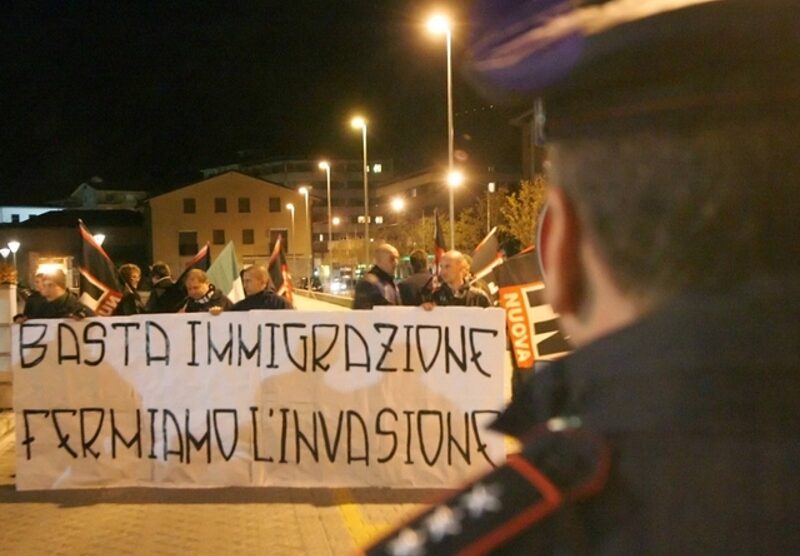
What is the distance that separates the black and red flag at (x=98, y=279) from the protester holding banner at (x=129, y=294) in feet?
1.00

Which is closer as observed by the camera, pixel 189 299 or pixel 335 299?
pixel 189 299

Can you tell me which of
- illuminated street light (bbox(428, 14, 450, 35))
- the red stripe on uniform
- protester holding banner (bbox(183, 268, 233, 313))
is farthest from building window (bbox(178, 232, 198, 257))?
the red stripe on uniform

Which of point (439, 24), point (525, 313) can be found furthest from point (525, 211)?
point (525, 313)

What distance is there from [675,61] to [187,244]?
290 ft

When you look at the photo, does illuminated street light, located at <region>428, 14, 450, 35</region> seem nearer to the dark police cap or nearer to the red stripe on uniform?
the dark police cap

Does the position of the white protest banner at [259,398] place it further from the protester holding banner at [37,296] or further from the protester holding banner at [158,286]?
the protester holding banner at [158,286]

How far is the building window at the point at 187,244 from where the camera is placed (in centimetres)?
8681

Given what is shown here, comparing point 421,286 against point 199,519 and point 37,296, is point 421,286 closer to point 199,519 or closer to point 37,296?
point 37,296

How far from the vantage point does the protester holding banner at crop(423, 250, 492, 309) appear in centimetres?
824

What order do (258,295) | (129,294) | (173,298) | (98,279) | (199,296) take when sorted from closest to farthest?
(258,295) → (199,296) → (98,279) → (129,294) → (173,298)

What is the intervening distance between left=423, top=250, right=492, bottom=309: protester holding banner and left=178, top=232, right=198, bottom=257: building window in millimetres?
80160

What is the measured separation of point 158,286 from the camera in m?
10.8

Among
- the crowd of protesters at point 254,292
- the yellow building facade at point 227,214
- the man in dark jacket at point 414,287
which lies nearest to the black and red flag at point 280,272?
the crowd of protesters at point 254,292

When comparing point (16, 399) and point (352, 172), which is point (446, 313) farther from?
point (352, 172)
